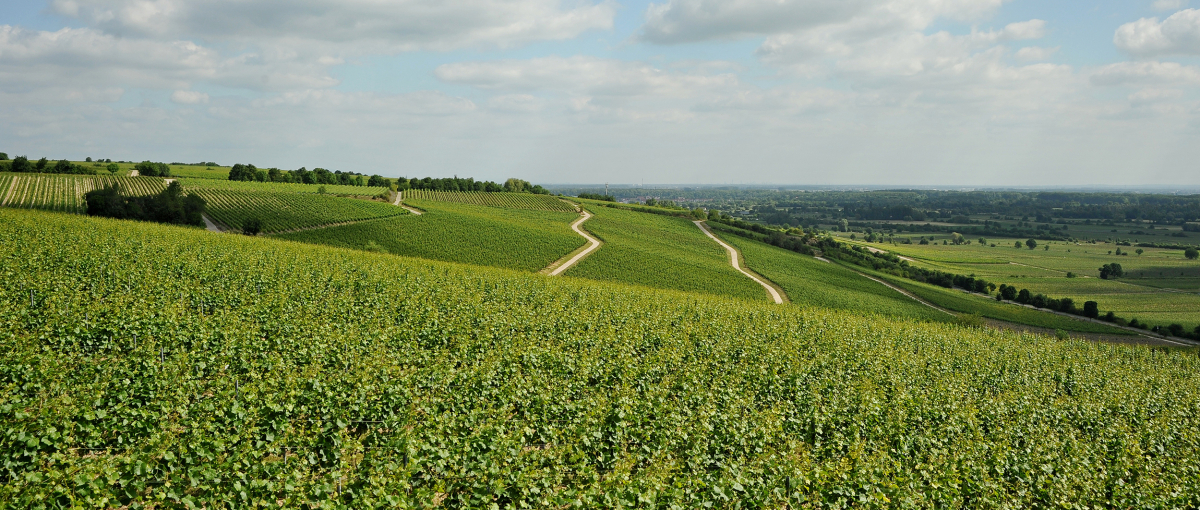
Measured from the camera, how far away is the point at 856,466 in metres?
12.9

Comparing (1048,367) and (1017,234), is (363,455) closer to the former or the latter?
(1048,367)

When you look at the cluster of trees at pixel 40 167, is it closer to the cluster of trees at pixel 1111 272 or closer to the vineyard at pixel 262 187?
the vineyard at pixel 262 187

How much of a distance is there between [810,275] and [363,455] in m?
71.0

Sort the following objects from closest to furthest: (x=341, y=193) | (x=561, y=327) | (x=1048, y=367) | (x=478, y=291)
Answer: (x=561, y=327) < (x=1048, y=367) < (x=478, y=291) < (x=341, y=193)

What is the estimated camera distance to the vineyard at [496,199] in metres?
109

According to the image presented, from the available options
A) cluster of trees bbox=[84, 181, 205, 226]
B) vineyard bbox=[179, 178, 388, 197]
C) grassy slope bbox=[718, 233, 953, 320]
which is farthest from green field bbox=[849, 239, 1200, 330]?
cluster of trees bbox=[84, 181, 205, 226]

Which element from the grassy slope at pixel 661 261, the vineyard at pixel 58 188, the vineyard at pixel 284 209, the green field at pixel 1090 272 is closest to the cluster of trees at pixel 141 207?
the vineyard at pixel 284 209

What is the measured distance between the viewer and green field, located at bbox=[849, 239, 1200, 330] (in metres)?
90.2

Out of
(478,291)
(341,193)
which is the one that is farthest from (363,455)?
(341,193)

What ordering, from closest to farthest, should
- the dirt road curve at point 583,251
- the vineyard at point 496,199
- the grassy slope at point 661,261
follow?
the grassy slope at point 661,261, the dirt road curve at point 583,251, the vineyard at point 496,199

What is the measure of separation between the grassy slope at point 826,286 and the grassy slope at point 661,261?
4.75 meters

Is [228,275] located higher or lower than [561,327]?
higher

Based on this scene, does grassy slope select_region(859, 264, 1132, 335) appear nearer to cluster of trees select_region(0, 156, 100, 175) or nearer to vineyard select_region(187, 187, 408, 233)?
vineyard select_region(187, 187, 408, 233)

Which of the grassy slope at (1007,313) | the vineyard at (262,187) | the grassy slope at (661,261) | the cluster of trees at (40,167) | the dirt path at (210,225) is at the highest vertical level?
the cluster of trees at (40,167)
